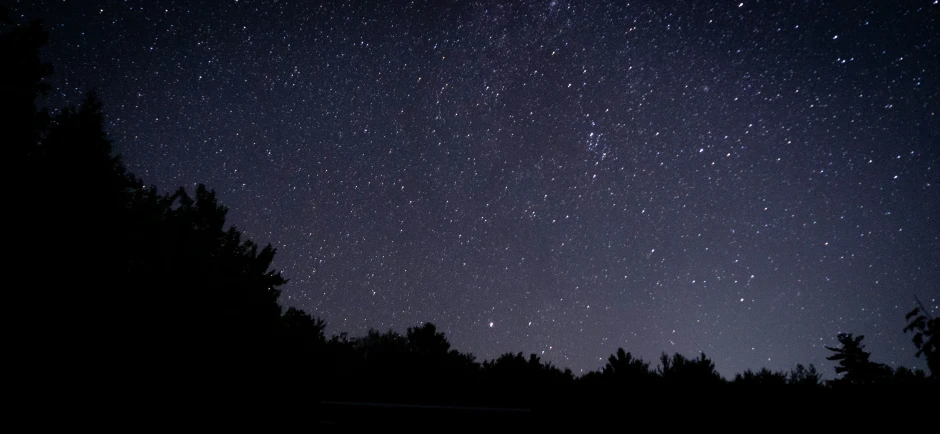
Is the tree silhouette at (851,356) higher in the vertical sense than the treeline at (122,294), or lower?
higher

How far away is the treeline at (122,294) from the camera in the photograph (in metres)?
5.67

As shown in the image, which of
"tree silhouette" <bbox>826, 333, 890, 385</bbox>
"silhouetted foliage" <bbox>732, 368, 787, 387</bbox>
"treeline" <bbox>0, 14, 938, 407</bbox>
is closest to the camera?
"silhouetted foliage" <bbox>732, 368, 787, 387</bbox>

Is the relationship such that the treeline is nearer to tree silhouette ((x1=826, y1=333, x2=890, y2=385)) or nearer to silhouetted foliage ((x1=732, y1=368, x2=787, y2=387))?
silhouetted foliage ((x1=732, y1=368, x2=787, y2=387))

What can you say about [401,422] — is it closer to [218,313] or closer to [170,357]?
[170,357]

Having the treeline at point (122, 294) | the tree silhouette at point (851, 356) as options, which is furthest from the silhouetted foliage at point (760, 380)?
the tree silhouette at point (851, 356)

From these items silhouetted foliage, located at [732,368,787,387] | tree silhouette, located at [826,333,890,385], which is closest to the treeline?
silhouetted foliage, located at [732,368,787,387]

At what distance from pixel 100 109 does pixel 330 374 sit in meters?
8.24

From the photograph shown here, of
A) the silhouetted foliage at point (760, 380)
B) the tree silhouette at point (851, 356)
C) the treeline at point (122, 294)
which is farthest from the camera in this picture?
the tree silhouette at point (851, 356)

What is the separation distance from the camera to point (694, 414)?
3312 mm

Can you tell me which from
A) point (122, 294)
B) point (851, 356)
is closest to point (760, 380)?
point (122, 294)

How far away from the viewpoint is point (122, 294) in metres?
6.51

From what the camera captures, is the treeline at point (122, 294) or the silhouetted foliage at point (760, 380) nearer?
the silhouetted foliage at point (760, 380)

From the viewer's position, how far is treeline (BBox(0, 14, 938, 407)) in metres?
5.67

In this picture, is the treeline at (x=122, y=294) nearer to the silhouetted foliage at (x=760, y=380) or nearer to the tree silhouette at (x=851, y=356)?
the silhouetted foliage at (x=760, y=380)
